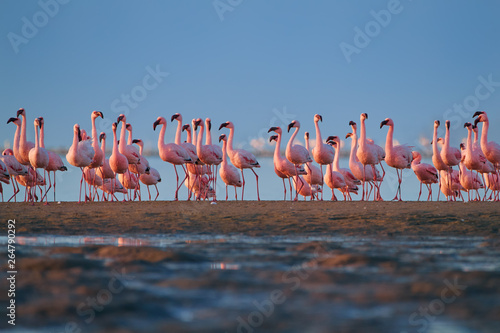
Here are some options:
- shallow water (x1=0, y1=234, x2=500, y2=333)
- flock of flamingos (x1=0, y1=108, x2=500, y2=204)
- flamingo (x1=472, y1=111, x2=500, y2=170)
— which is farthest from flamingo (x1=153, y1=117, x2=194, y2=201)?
shallow water (x1=0, y1=234, x2=500, y2=333)

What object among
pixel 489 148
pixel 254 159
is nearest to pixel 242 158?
pixel 254 159

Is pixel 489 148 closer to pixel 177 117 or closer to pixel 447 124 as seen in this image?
pixel 447 124

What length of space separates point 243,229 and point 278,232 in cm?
73

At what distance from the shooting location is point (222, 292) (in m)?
4.46

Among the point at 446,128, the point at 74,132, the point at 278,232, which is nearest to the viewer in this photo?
the point at 278,232

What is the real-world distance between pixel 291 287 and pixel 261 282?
30 centimetres

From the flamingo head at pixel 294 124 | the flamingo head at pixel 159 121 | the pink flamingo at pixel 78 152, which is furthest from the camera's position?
the flamingo head at pixel 159 121

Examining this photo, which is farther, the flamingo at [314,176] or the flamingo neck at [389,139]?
the flamingo at [314,176]

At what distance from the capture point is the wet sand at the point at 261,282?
361 cm

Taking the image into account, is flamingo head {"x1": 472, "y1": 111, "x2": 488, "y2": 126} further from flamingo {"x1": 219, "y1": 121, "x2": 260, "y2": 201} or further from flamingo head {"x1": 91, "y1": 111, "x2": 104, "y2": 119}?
flamingo head {"x1": 91, "y1": 111, "x2": 104, "y2": 119}

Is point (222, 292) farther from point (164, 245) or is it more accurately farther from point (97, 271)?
point (164, 245)

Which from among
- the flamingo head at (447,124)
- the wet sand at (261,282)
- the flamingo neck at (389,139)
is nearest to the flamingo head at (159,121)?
the flamingo neck at (389,139)

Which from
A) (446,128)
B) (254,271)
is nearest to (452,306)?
(254,271)

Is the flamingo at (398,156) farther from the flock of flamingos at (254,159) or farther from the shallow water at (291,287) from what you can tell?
the shallow water at (291,287)
